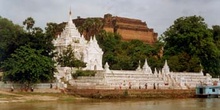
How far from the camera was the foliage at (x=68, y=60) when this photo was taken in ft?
191

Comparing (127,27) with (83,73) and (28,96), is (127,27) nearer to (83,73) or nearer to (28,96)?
(83,73)

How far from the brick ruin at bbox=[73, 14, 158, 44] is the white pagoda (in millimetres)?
35290

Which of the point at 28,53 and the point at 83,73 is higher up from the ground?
the point at 28,53

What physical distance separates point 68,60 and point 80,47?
7.69m

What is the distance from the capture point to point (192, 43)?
238 ft

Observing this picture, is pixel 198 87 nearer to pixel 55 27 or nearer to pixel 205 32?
pixel 205 32

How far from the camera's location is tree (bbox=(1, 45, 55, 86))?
4628cm

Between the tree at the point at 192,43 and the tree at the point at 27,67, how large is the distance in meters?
27.2

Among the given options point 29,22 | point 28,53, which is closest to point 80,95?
point 28,53

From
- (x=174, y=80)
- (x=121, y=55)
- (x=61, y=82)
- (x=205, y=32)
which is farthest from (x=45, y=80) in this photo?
(x=205, y=32)

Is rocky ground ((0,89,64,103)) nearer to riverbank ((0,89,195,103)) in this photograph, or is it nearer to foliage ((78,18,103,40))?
riverbank ((0,89,195,103))

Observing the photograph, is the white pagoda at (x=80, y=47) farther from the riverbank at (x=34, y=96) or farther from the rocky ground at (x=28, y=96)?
the rocky ground at (x=28, y=96)

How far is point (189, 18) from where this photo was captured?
75.1m

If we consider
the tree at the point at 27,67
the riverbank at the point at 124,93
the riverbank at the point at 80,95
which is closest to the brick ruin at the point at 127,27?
the riverbank at the point at 124,93
